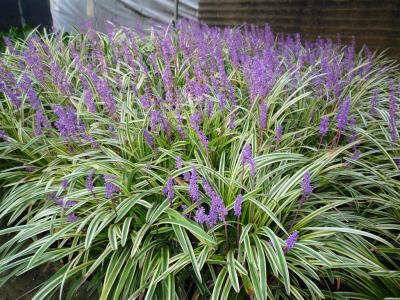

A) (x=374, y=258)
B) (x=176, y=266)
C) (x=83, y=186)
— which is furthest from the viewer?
(x=83, y=186)

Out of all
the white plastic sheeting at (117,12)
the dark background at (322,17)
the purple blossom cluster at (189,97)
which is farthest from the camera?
the white plastic sheeting at (117,12)

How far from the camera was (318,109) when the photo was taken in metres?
2.37

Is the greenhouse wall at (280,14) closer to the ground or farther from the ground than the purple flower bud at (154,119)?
farther from the ground

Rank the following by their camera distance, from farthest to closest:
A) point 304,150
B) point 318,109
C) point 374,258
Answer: point 318,109 → point 304,150 → point 374,258

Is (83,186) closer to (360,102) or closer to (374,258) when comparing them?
(374,258)

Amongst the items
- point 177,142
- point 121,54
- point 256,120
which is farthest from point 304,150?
point 121,54

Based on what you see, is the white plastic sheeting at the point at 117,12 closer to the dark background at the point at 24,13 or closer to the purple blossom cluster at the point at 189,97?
the purple blossom cluster at the point at 189,97

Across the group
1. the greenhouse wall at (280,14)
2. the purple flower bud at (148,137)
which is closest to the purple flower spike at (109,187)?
the purple flower bud at (148,137)

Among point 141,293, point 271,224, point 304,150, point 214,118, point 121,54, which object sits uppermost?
point 121,54

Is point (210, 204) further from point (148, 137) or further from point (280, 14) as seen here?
point (280, 14)

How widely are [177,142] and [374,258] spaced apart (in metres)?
0.98

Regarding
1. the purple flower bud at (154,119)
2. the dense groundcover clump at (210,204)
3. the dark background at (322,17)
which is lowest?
the dense groundcover clump at (210,204)

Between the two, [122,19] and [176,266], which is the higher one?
[122,19]

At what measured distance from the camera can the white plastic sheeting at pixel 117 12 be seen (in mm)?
5938
